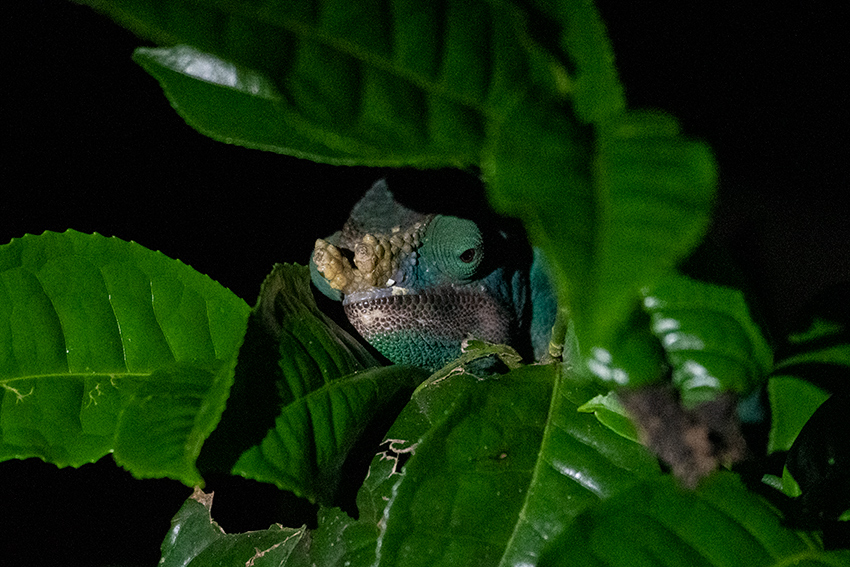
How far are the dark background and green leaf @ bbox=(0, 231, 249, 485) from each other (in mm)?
Answer: 192

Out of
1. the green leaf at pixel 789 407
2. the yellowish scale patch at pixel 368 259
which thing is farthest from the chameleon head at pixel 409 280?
the green leaf at pixel 789 407

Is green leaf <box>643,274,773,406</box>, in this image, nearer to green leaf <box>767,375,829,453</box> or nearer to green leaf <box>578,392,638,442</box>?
green leaf <box>578,392,638,442</box>

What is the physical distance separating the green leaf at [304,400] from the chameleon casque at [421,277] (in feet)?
0.28

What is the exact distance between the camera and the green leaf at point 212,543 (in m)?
0.68

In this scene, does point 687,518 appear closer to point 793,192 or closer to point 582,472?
point 582,472

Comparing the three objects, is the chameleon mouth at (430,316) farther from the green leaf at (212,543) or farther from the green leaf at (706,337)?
the green leaf at (706,337)

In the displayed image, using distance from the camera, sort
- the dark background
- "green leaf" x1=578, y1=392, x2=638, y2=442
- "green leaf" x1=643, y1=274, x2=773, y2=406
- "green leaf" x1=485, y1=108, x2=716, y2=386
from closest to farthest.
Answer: "green leaf" x1=485, y1=108, x2=716, y2=386 → "green leaf" x1=643, y1=274, x2=773, y2=406 → "green leaf" x1=578, y1=392, x2=638, y2=442 → the dark background

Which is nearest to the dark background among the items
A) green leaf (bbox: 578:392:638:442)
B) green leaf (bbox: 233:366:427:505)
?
green leaf (bbox: 233:366:427:505)

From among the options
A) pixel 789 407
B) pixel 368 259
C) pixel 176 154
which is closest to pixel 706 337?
pixel 789 407

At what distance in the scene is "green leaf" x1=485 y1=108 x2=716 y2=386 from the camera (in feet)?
0.79

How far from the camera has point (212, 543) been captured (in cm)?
73

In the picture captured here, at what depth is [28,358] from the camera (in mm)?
683

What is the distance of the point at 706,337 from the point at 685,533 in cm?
15

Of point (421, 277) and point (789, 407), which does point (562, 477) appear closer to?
point (789, 407)
